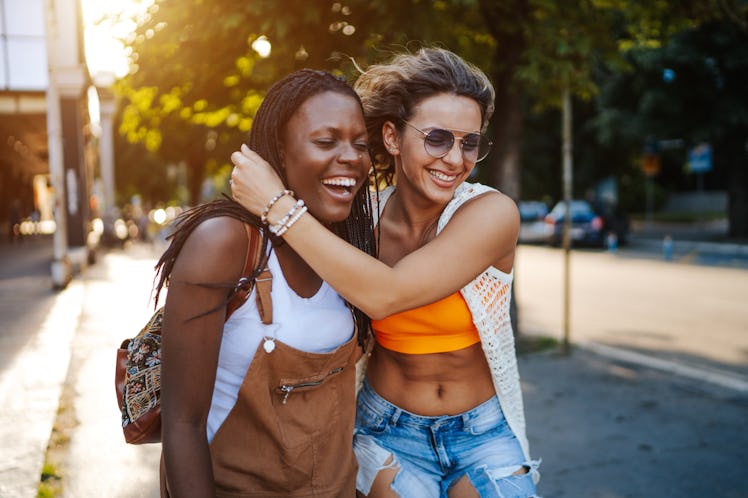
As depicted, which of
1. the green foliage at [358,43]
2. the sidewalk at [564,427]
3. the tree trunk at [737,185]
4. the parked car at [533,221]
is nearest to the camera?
the sidewalk at [564,427]

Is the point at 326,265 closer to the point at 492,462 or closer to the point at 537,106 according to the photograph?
the point at 492,462

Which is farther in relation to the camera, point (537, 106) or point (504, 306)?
point (537, 106)

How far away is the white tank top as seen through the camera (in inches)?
66.6

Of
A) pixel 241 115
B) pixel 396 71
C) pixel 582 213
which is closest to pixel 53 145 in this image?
pixel 241 115

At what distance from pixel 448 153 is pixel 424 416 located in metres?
0.89

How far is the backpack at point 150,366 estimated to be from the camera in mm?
1681

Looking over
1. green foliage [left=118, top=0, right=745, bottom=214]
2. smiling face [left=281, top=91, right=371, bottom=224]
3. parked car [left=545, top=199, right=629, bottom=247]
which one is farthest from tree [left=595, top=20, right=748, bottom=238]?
smiling face [left=281, top=91, right=371, bottom=224]

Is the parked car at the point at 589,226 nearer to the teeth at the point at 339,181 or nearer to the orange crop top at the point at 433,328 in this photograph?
the orange crop top at the point at 433,328

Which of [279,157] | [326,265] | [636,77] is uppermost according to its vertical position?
[636,77]

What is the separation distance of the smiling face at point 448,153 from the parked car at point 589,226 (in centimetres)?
2047

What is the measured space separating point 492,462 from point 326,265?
3.13 ft

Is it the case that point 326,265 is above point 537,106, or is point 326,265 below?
below

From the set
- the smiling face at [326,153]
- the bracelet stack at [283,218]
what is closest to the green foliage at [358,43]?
the smiling face at [326,153]

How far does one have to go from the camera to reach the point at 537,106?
902 cm
